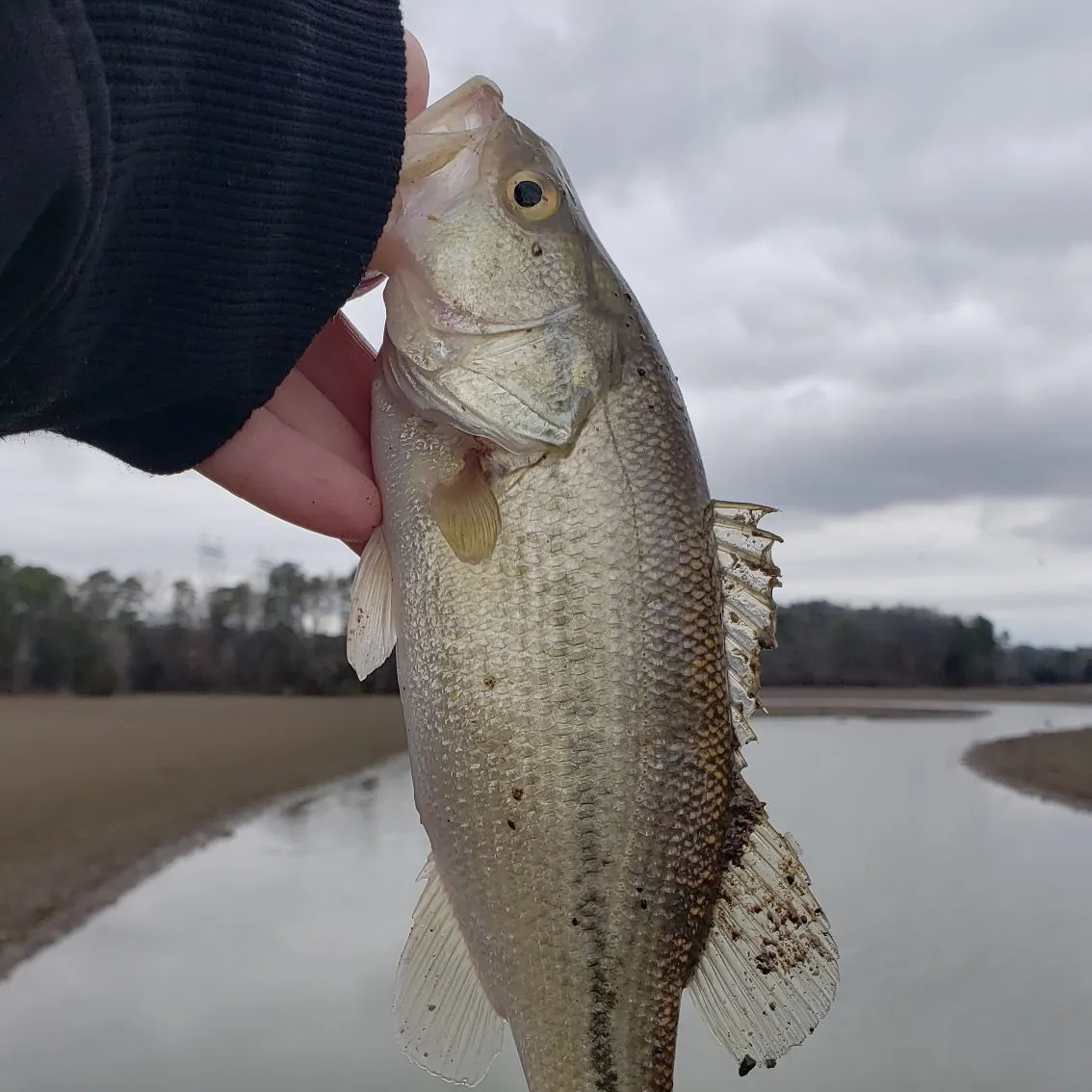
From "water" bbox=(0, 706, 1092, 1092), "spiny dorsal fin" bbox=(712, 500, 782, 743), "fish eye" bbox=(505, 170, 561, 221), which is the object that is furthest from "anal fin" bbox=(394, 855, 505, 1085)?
"water" bbox=(0, 706, 1092, 1092)

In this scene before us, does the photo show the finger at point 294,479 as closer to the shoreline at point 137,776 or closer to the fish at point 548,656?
the fish at point 548,656

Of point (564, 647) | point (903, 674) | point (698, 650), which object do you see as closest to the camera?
point (564, 647)

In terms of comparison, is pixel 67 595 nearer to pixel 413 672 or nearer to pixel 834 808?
pixel 834 808

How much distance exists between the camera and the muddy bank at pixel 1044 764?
25.7 meters

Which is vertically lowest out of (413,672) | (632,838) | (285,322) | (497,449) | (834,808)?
(834,808)

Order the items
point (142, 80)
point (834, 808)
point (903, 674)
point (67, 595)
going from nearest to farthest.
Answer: point (142, 80)
point (834, 808)
point (67, 595)
point (903, 674)

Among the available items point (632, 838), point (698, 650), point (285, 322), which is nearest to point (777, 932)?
point (632, 838)

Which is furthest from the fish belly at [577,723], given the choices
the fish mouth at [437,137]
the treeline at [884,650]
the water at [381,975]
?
the treeline at [884,650]

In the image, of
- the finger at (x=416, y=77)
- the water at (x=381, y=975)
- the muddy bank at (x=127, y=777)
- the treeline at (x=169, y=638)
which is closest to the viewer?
the finger at (x=416, y=77)

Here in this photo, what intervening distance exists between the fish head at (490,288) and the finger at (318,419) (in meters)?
0.19

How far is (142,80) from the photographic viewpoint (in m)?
1.44

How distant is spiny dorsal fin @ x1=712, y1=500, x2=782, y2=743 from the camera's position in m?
2.41

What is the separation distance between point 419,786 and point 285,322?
1.03 m

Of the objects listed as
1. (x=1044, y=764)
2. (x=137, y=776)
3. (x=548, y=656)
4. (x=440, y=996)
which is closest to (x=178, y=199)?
(x=548, y=656)
